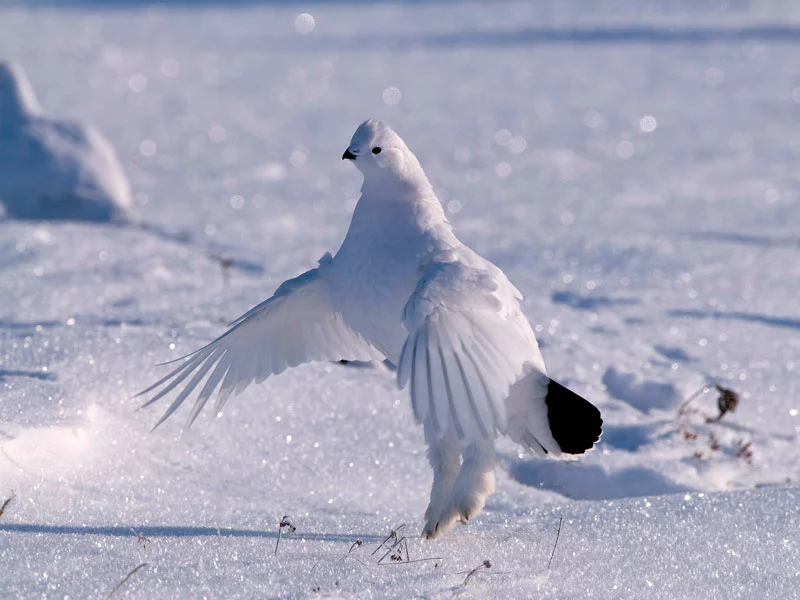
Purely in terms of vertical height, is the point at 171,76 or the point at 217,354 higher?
the point at 217,354

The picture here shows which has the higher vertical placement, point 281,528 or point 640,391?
point 281,528

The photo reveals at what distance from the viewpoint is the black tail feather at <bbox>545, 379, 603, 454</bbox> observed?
7.60 feet

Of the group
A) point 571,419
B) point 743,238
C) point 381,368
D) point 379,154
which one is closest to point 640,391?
point 381,368

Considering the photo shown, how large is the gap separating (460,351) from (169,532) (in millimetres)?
759

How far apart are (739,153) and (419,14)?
7.20 metres

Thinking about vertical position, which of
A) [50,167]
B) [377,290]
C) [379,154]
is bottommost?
[50,167]

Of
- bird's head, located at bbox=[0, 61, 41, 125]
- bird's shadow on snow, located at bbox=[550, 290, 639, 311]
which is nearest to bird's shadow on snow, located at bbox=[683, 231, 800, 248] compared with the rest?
bird's shadow on snow, located at bbox=[550, 290, 639, 311]

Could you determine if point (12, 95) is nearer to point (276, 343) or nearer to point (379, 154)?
point (276, 343)

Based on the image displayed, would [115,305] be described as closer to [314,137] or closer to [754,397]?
[754,397]

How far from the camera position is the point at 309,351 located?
9.21 feet

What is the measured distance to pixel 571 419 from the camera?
7.64ft

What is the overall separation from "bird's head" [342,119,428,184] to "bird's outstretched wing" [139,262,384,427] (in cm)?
27

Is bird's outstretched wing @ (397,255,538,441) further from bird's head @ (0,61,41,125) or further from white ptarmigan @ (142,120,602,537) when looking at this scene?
bird's head @ (0,61,41,125)

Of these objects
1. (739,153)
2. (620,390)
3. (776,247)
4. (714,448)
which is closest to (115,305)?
(620,390)
